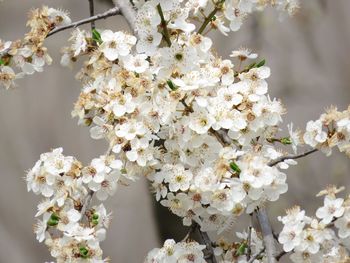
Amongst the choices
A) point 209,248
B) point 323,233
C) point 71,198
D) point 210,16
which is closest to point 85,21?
point 210,16

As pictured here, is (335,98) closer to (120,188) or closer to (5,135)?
(120,188)

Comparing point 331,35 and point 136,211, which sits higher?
point 331,35

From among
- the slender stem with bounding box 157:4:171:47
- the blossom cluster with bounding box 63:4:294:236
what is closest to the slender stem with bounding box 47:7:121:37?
the blossom cluster with bounding box 63:4:294:236

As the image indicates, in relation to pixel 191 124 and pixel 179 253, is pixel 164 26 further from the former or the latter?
pixel 179 253

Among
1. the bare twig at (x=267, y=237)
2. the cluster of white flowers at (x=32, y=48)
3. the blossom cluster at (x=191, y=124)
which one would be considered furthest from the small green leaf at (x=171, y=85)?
the cluster of white flowers at (x=32, y=48)

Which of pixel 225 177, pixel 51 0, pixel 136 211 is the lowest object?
pixel 225 177

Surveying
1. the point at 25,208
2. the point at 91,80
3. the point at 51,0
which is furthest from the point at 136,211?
the point at 91,80
